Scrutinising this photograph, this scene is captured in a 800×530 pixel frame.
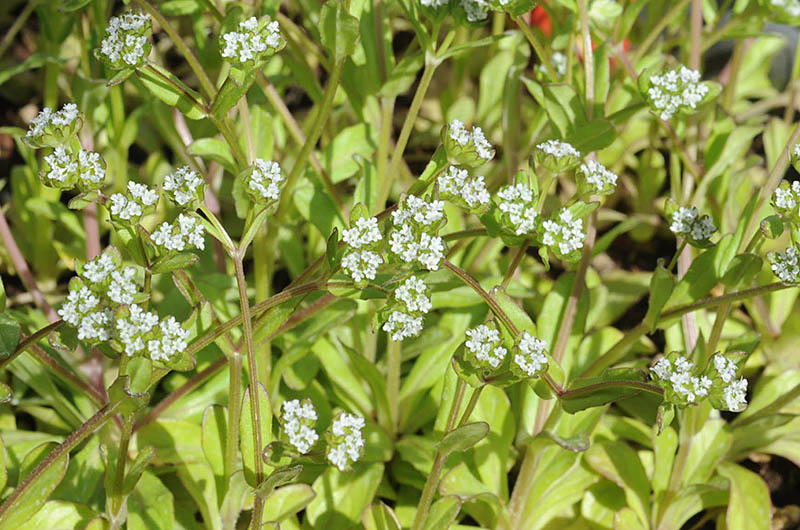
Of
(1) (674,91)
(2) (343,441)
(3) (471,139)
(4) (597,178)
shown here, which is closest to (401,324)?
(2) (343,441)

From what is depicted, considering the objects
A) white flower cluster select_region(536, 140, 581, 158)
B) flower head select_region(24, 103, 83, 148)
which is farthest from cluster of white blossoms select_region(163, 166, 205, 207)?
white flower cluster select_region(536, 140, 581, 158)

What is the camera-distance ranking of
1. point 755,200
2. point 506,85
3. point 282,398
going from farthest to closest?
point 506,85 < point 282,398 < point 755,200

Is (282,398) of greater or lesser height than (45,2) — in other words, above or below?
below

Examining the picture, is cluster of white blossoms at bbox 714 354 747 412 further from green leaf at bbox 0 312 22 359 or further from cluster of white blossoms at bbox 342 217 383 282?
green leaf at bbox 0 312 22 359

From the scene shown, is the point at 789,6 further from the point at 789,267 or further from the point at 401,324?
the point at 401,324

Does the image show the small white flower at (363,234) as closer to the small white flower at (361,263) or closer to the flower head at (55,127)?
the small white flower at (361,263)

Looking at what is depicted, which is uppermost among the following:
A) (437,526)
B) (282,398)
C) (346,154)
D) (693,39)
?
(693,39)

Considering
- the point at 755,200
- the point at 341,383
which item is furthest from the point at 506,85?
the point at 341,383

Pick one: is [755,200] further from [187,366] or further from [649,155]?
[187,366]
